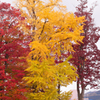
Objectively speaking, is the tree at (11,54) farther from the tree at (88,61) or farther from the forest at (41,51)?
the tree at (88,61)

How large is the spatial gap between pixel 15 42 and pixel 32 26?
12.6ft

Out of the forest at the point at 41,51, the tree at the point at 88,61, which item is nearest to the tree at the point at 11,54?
the forest at the point at 41,51

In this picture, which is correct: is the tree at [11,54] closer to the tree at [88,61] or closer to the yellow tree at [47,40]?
the yellow tree at [47,40]

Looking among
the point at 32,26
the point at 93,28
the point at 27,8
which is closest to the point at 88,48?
the point at 93,28

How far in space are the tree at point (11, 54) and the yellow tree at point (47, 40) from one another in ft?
2.67

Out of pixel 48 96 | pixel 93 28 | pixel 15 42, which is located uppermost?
pixel 93 28

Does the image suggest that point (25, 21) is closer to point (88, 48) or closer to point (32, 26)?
point (32, 26)

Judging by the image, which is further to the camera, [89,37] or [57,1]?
[89,37]

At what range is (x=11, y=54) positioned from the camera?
1146 centimetres

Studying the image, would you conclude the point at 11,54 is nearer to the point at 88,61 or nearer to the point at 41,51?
the point at 41,51

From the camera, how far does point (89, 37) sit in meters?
16.8

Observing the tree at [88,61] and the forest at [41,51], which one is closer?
the forest at [41,51]

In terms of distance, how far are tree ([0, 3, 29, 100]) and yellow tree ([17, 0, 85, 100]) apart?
814 mm

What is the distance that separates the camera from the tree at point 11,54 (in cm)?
1055
